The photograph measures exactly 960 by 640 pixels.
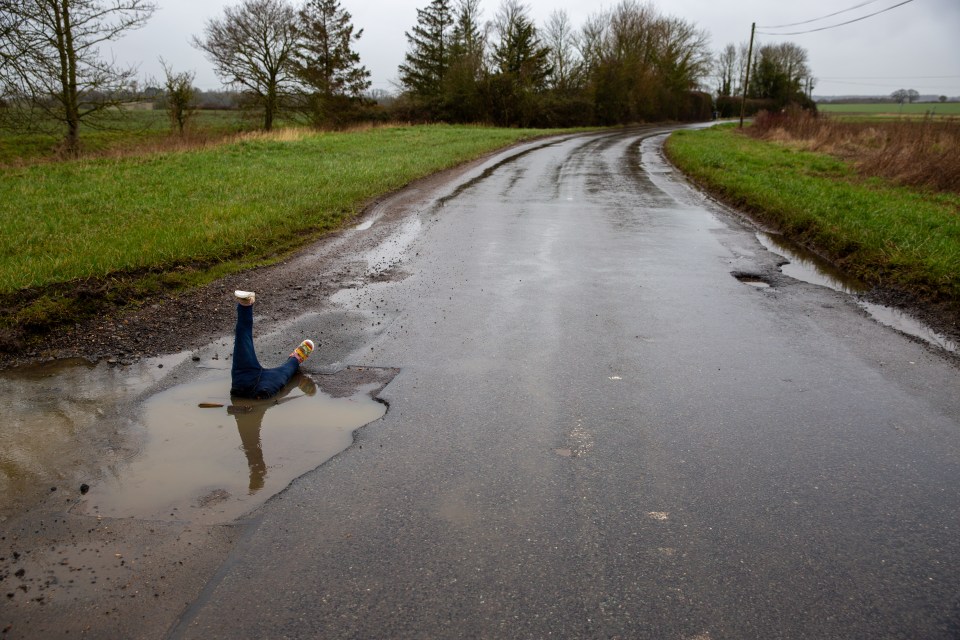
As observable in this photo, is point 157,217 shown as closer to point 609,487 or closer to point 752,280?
point 752,280

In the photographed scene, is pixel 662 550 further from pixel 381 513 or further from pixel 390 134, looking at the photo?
pixel 390 134

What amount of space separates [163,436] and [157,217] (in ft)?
24.5

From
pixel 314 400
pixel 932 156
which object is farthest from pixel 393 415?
pixel 932 156

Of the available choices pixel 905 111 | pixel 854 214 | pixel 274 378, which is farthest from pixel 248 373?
pixel 905 111

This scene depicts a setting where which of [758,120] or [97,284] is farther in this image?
[758,120]

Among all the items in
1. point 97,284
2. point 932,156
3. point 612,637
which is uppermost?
point 932,156

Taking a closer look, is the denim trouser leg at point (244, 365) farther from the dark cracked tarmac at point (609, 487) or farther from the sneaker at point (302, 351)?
the dark cracked tarmac at point (609, 487)

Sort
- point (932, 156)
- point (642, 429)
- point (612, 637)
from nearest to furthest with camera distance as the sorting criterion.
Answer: point (612, 637), point (642, 429), point (932, 156)

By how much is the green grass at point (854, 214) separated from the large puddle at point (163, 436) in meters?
6.77

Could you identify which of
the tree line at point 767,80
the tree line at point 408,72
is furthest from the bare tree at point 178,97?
the tree line at point 767,80

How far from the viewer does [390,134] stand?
101 feet

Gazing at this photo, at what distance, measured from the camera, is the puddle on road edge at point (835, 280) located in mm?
6227

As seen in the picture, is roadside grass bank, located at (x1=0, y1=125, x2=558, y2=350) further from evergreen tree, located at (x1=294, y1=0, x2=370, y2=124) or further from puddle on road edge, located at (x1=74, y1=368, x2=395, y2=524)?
evergreen tree, located at (x1=294, y1=0, x2=370, y2=124)

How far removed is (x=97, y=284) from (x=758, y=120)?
120ft
